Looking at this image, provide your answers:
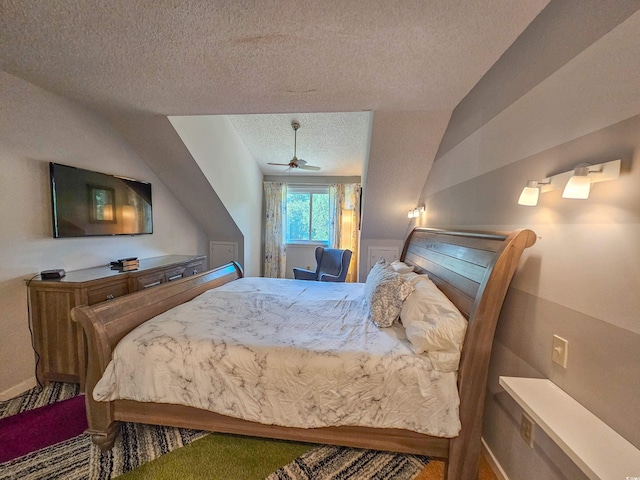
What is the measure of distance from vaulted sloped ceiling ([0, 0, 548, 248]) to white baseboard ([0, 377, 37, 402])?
2.44 m

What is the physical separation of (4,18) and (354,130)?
11.3 feet

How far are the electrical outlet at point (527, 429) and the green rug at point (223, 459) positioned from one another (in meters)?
1.17

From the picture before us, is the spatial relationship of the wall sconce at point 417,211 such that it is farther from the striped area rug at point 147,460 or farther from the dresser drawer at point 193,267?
the dresser drawer at point 193,267

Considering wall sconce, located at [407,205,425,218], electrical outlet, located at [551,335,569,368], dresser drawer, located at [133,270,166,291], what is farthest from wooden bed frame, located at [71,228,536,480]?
wall sconce, located at [407,205,425,218]

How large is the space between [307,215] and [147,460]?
16.1ft

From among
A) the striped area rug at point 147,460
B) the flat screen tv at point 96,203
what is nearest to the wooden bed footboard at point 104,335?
the striped area rug at point 147,460

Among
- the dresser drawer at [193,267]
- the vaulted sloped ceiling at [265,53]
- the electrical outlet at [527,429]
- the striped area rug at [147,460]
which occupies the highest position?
the vaulted sloped ceiling at [265,53]

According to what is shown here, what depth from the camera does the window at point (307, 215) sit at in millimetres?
5898

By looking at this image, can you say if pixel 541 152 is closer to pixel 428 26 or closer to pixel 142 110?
pixel 428 26

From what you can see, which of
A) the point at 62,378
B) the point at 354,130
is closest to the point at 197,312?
the point at 62,378

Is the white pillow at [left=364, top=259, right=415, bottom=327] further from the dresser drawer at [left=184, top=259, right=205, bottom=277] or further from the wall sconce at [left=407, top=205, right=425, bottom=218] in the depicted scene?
the dresser drawer at [left=184, top=259, right=205, bottom=277]

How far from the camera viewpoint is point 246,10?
1.30 meters

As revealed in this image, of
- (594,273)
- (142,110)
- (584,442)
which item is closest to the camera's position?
(584,442)

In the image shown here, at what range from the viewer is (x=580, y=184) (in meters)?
0.91
